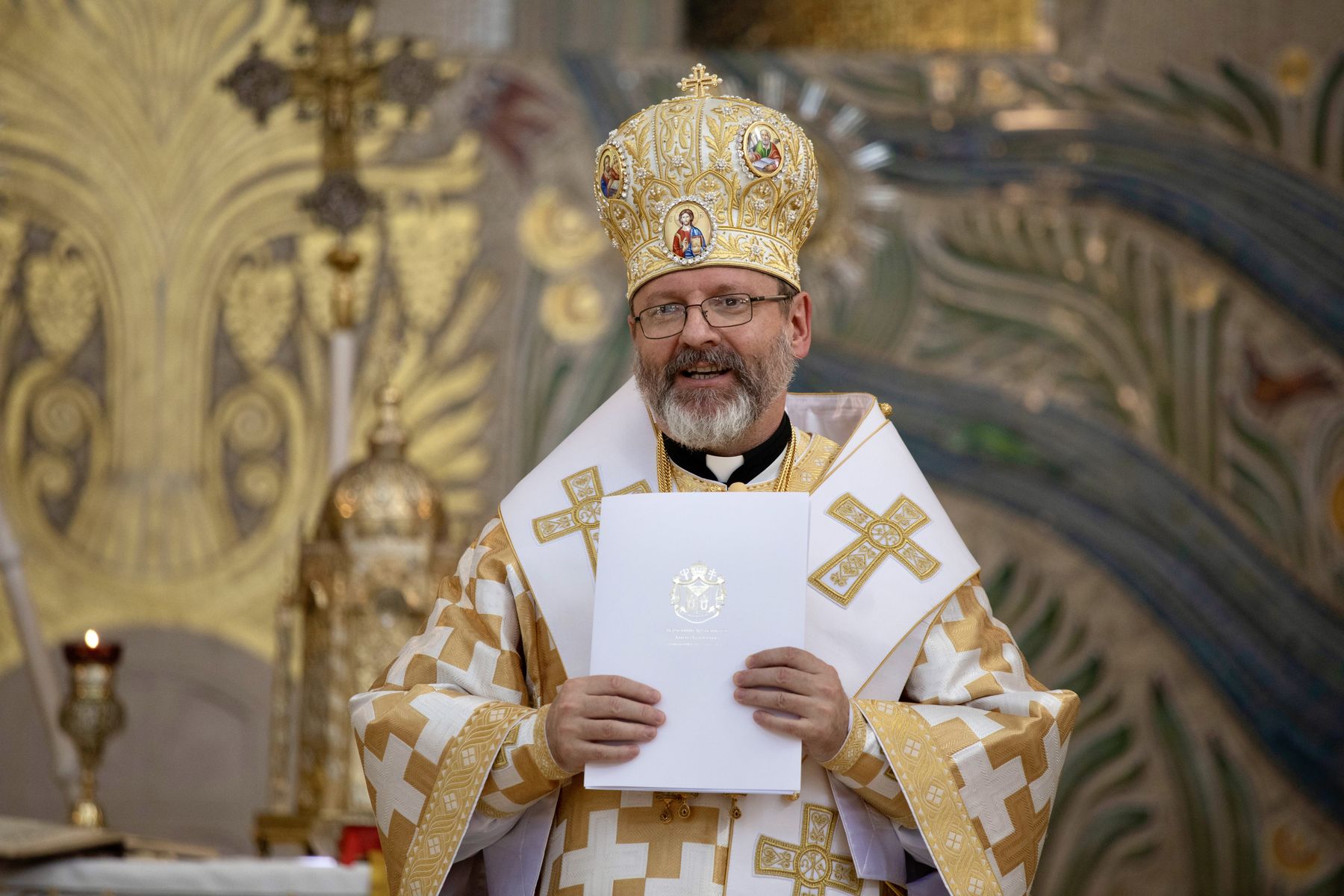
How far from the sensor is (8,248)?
6.86m

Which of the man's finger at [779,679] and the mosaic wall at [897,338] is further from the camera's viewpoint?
the mosaic wall at [897,338]

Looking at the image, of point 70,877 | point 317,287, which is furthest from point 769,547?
point 317,287

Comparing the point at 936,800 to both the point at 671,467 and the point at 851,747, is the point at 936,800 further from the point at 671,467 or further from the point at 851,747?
the point at 671,467

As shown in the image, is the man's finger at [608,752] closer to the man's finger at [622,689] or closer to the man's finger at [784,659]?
the man's finger at [622,689]

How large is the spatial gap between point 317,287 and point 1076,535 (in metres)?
3.06

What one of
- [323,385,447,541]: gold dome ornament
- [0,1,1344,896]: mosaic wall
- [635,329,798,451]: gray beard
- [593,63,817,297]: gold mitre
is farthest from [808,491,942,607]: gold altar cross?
[0,1,1344,896]: mosaic wall

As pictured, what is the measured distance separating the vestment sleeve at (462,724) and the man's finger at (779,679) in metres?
0.35

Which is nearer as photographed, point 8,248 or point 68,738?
point 68,738

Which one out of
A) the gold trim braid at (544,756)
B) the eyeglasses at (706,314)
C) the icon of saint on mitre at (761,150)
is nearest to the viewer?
the gold trim braid at (544,756)

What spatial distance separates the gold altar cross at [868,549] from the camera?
10.2 feet

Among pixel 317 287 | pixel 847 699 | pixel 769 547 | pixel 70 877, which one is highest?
pixel 317 287

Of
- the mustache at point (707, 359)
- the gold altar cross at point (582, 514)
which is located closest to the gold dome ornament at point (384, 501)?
the gold altar cross at point (582, 514)

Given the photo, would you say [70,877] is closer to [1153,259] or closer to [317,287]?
[317,287]

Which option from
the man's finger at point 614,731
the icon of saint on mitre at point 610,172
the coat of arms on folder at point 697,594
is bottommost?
the man's finger at point 614,731
